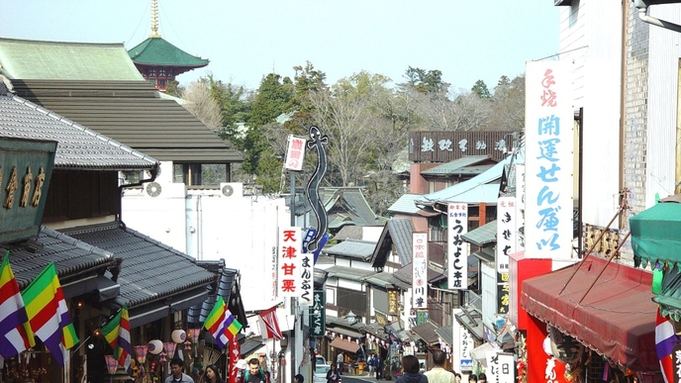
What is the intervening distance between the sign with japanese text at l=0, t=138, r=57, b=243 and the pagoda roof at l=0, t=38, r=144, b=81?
3079cm

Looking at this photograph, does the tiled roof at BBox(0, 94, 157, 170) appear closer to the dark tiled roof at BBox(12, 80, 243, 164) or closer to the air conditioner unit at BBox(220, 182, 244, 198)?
the dark tiled roof at BBox(12, 80, 243, 164)

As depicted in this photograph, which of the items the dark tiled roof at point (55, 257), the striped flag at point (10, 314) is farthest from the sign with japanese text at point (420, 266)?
the striped flag at point (10, 314)

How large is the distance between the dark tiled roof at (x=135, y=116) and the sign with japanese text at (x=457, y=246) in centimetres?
833

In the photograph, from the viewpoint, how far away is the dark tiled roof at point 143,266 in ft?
51.1

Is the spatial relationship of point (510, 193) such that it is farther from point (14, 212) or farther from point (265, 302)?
point (14, 212)

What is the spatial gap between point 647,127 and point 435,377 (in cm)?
511

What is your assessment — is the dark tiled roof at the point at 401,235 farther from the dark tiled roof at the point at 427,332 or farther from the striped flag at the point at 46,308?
the striped flag at the point at 46,308

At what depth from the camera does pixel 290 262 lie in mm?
34500

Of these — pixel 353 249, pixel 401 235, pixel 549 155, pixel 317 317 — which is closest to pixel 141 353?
pixel 549 155

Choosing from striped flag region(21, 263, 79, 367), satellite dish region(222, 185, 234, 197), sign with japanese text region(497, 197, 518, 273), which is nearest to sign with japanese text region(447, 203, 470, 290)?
sign with japanese text region(497, 197, 518, 273)

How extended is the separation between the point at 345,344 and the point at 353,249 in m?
5.83

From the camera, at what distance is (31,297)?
9695 millimetres

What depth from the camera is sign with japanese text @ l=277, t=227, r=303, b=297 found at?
112 ft

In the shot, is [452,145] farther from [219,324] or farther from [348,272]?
[219,324]
